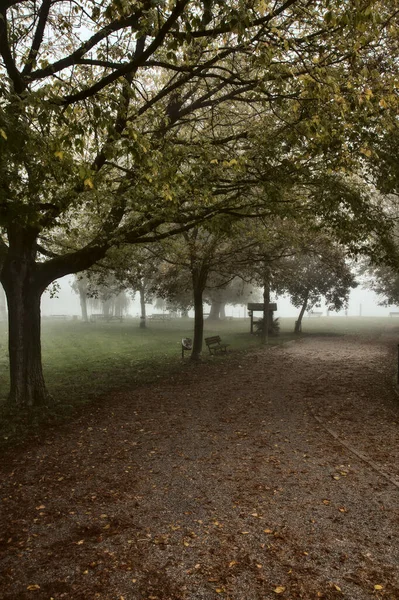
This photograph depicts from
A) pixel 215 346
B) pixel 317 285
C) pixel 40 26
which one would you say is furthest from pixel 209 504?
pixel 317 285

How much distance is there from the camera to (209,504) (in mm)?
6352

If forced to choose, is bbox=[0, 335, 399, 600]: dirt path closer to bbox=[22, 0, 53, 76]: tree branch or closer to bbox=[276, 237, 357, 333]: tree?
bbox=[22, 0, 53, 76]: tree branch

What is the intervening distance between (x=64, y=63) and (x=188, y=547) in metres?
7.35

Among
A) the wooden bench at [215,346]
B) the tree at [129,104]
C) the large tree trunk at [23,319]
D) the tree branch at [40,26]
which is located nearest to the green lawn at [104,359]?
the wooden bench at [215,346]

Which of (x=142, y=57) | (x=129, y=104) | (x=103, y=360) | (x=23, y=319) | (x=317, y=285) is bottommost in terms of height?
(x=103, y=360)

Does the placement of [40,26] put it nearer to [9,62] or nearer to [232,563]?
[9,62]

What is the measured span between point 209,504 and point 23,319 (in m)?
8.01

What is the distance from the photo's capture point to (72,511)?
20.8ft

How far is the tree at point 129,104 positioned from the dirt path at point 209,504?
472 cm

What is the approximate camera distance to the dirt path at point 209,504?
15.2 feet

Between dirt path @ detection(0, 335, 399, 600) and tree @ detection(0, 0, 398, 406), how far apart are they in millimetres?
4719

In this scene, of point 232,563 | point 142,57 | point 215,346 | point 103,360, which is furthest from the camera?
point 215,346

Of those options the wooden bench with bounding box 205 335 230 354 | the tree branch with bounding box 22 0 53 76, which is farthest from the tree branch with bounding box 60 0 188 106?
the wooden bench with bounding box 205 335 230 354

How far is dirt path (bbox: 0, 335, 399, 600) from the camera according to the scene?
4629 millimetres
